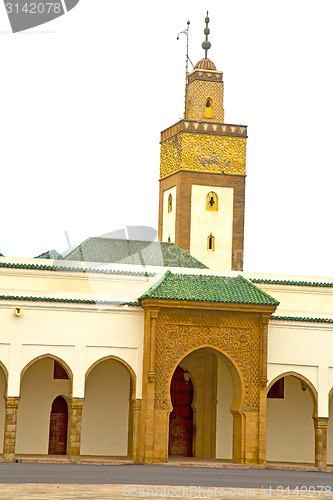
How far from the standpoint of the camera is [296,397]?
27.7 meters

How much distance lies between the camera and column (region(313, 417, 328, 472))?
84.2ft

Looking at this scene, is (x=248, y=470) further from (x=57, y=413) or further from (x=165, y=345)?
(x=57, y=413)

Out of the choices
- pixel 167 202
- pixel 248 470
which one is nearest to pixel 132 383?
pixel 248 470

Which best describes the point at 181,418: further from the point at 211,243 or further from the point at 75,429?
the point at 211,243

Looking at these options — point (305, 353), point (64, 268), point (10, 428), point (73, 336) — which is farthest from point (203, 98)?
point (10, 428)

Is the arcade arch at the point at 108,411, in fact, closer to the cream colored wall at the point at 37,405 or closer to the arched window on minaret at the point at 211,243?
the cream colored wall at the point at 37,405

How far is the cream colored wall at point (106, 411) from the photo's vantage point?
2673cm

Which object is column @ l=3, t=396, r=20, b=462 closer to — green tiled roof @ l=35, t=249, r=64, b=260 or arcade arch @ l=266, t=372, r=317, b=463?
green tiled roof @ l=35, t=249, r=64, b=260

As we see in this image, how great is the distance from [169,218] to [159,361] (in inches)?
601

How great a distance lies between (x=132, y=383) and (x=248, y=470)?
148 inches

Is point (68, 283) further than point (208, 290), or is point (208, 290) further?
point (68, 283)

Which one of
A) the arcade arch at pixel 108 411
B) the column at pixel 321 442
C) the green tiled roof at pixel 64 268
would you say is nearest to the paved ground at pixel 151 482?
the column at pixel 321 442

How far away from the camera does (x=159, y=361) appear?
970 inches

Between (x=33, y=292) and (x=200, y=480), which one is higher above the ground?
(x=33, y=292)
